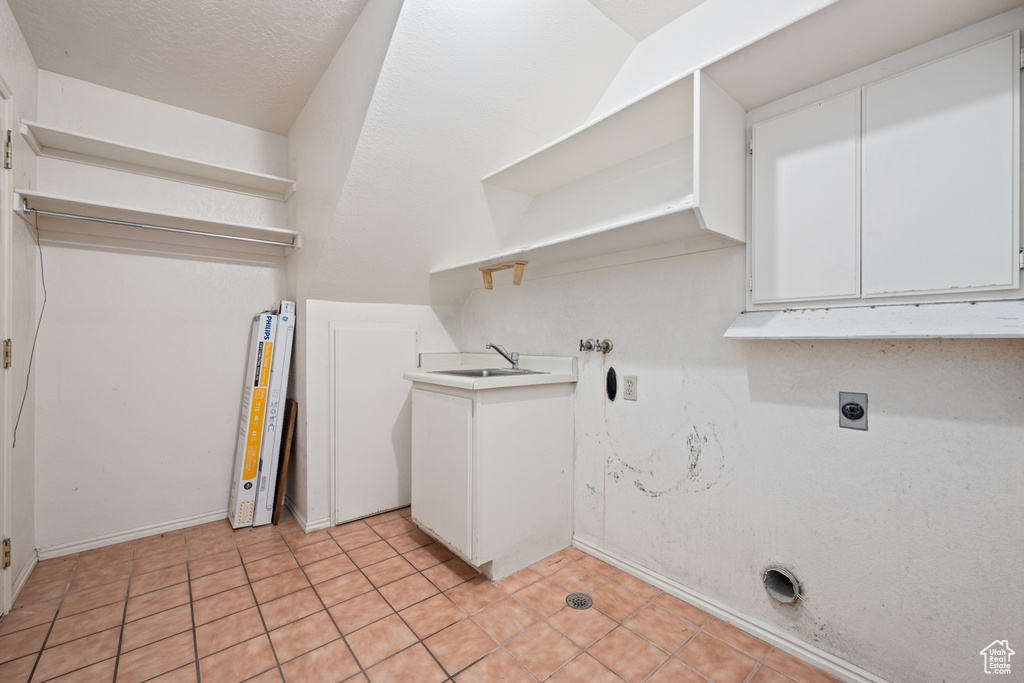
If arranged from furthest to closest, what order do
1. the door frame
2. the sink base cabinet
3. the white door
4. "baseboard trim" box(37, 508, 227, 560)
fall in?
the white door → "baseboard trim" box(37, 508, 227, 560) → the sink base cabinet → the door frame

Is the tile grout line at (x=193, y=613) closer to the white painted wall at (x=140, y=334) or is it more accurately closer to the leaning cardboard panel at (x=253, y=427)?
the leaning cardboard panel at (x=253, y=427)

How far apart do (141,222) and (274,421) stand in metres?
1.33

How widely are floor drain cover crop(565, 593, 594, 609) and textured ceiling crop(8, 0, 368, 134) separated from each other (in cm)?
273

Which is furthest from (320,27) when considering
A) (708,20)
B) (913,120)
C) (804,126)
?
(913,120)

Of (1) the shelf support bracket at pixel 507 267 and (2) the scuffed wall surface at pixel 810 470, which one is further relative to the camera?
(1) the shelf support bracket at pixel 507 267

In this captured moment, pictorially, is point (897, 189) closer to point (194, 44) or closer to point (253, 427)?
point (194, 44)

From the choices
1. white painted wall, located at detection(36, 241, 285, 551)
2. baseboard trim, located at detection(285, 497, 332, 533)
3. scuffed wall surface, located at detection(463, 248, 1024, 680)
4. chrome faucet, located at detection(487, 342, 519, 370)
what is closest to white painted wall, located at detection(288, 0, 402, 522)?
baseboard trim, located at detection(285, 497, 332, 533)

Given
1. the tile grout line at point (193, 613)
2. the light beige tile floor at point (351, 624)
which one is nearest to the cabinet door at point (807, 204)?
the light beige tile floor at point (351, 624)

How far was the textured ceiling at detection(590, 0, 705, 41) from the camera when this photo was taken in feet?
5.90

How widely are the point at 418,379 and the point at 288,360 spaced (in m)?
0.99

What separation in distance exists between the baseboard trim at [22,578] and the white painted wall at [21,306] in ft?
0.06

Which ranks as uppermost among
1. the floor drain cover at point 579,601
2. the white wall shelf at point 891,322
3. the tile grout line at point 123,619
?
the white wall shelf at point 891,322

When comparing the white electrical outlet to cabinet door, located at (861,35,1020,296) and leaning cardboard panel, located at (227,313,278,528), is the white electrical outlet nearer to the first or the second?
cabinet door, located at (861,35,1020,296)

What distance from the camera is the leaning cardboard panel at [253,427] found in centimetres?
259
